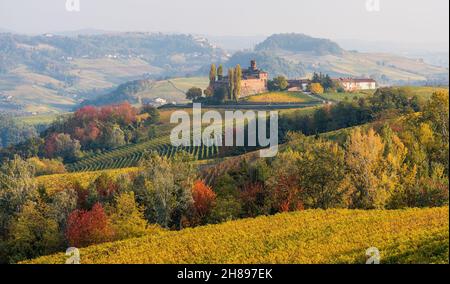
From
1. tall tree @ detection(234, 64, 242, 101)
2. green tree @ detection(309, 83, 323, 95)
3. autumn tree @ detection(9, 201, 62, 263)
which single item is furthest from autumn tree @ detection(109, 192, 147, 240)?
green tree @ detection(309, 83, 323, 95)

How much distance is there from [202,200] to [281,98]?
70.3m

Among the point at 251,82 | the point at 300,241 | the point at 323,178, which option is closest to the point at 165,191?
the point at 323,178

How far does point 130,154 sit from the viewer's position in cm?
8531

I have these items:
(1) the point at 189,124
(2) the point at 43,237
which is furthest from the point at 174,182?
(1) the point at 189,124

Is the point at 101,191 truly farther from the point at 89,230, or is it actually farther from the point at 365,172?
the point at 365,172

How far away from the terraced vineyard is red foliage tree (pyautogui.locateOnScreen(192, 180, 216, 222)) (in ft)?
91.3

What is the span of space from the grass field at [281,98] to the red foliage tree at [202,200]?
65.1 metres

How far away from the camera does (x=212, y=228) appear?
3075cm

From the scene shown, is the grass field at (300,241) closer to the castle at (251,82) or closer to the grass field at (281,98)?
the grass field at (281,98)

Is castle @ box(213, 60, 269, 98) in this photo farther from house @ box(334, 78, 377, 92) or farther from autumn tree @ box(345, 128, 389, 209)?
autumn tree @ box(345, 128, 389, 209)

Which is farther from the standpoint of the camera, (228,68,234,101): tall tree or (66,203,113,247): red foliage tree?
(228,68,234,101): tall tree

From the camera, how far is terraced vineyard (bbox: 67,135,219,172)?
2913 inches
